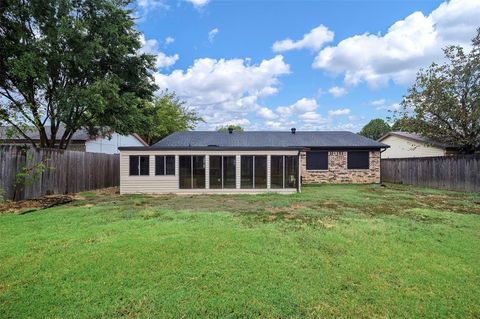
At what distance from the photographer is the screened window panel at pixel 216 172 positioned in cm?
1373

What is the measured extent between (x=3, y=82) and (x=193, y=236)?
12.0 metres

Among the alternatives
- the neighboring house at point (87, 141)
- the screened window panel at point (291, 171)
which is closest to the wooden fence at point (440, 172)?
the screened window panel at point (291, 171)

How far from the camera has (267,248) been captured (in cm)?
492

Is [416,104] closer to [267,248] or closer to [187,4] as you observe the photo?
[187,4]

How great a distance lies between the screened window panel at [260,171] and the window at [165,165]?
3835 mm

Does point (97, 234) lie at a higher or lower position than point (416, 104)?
lower

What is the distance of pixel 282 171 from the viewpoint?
45.6ft

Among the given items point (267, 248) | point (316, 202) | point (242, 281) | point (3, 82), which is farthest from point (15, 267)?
point (3, 82)

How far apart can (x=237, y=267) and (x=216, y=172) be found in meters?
9.75

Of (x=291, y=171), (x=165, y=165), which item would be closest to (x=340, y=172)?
(x=291, y=171)

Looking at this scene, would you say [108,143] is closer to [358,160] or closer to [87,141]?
[87,141]

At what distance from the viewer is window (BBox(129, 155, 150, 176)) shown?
13570mm

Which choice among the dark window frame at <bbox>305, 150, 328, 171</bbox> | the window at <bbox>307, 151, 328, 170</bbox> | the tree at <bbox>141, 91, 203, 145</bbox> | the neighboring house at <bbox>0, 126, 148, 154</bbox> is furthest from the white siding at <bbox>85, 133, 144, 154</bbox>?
the window at <bbox>307, 151, 328, 170</bbox>

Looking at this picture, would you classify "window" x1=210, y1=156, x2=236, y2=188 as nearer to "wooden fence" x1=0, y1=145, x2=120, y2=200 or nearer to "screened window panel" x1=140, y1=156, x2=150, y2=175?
"screened window panel" x1=140, y1=156, x2=150, y2=175
